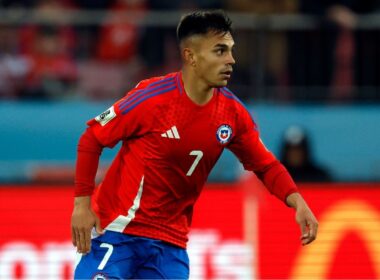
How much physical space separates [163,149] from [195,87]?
40 centimetres

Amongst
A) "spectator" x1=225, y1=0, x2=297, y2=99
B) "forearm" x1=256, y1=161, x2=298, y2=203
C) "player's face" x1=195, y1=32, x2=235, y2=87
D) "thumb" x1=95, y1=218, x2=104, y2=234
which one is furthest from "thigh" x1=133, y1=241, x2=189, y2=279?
"spectator" x1=225, y1=0, x2=297, y2=99

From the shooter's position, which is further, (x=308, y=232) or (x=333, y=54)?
(x=333, y=54)

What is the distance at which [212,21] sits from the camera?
6.40 m

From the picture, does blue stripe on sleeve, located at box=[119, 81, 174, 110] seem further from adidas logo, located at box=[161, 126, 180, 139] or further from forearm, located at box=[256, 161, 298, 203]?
forearm, located at box=[256, 161, 298, 203]

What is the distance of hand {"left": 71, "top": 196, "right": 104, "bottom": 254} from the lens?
20.9 feet

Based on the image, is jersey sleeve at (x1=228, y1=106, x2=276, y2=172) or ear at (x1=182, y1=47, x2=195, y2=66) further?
jersey sleeve at (x1=228, y1=106, x2=276, y2=172)

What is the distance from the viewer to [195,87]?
21.3ft

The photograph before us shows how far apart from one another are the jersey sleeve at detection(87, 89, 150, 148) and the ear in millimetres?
352

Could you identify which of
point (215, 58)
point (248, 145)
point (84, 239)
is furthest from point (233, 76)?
point (84, 239)

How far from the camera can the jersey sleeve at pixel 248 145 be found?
21.8 feet

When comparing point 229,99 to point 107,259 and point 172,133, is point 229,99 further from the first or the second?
point 107,259

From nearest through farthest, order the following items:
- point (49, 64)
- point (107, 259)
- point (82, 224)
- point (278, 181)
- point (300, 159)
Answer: point (82, 224), point (107, 259), point (278, 181), point (300, 159), point (49, 64)

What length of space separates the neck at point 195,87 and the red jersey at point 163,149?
0.10 feet

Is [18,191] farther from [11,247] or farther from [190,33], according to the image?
[190,33]
